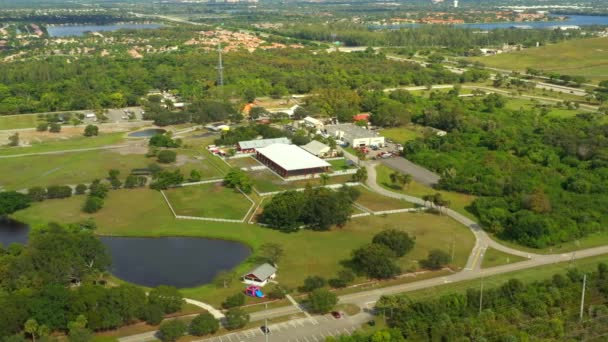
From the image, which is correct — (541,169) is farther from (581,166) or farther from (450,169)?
(450,169)

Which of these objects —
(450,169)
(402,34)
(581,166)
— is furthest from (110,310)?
(402,34)

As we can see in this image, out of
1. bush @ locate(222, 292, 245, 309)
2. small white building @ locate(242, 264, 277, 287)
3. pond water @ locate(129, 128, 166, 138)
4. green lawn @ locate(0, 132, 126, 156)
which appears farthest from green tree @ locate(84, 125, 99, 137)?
bush @ locate(222, 292, 245, 309)

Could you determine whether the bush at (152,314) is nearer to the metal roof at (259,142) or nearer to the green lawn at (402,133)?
the metal roof at (259,142)

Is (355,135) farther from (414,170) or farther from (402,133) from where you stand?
(414,170)

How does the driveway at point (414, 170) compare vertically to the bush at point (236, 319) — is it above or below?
below

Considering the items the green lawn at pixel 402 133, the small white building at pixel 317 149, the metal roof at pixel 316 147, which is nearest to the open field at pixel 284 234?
the small white building at pixel 317 149

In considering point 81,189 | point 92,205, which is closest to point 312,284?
point 92,205

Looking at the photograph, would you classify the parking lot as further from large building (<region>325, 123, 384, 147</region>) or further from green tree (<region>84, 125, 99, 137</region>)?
green tree (<region>84, 125, 99, 137</region>)
